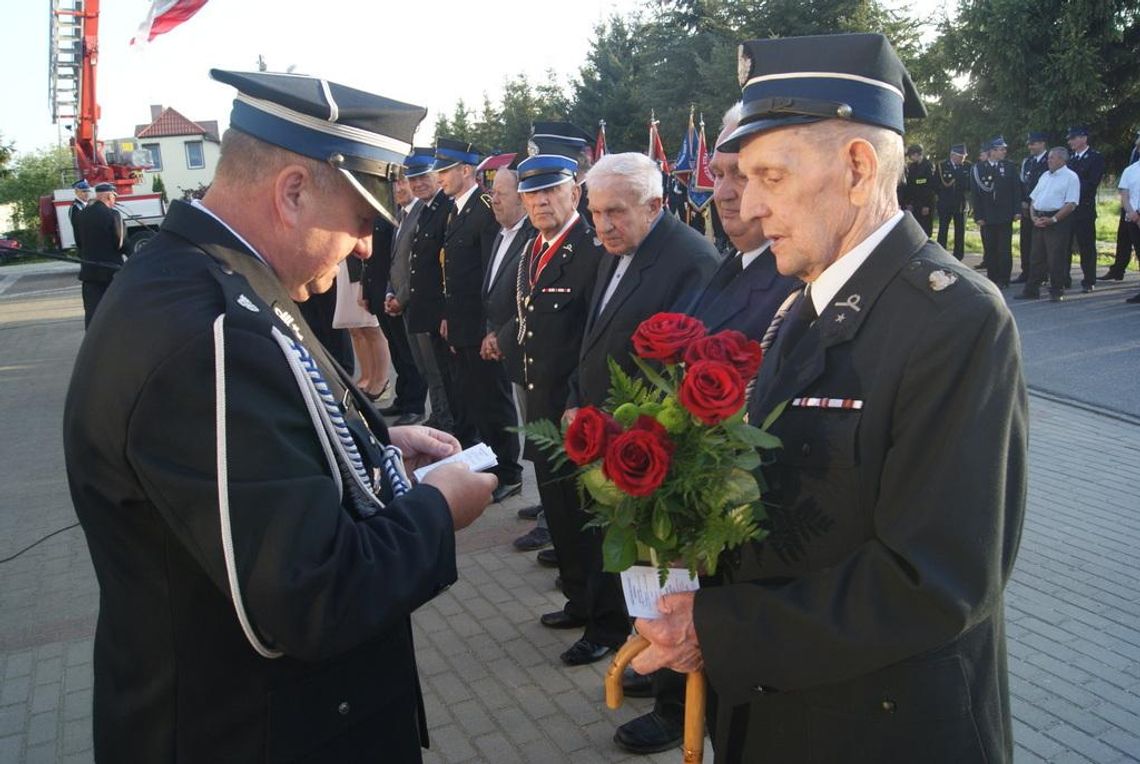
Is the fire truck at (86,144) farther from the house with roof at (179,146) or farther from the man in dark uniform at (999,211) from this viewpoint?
the house with roof at (179,146)

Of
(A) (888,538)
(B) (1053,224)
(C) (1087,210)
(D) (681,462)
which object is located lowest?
(A) (888,538)

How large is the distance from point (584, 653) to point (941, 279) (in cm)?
308

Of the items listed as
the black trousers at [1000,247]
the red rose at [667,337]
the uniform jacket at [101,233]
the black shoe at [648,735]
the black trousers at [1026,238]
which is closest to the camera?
the red rose at [667,337]

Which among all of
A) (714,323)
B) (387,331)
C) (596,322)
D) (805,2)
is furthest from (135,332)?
(805,2)

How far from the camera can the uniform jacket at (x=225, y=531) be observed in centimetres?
156

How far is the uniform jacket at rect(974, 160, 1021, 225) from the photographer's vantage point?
14.4 m

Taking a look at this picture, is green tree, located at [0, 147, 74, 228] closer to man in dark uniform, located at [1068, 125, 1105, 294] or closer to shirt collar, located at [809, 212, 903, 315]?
man in dark uniform, located at [1068, 125, 1105, 294]

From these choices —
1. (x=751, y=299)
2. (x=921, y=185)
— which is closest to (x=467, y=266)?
(x=751, y=299)

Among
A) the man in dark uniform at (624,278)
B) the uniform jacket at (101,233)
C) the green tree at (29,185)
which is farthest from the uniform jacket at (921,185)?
the green tree at (29,185)

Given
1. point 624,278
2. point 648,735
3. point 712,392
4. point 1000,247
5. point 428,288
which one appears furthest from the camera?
point 1000,247

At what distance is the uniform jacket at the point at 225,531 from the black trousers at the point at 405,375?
7.48 metres

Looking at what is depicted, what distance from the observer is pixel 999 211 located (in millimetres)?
14438

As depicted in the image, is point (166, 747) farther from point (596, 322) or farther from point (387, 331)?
point (387, 331)

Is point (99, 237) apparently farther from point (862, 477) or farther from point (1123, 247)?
point (1123, 247)
